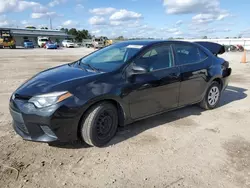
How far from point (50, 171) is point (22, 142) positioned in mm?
985

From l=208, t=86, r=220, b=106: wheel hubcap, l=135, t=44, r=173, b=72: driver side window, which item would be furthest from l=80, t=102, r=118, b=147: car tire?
l=208, t=86, r=220, b=106: wheel hubcap

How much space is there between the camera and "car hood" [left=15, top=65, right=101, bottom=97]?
3.05 meters

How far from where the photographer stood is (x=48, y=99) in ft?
9.64

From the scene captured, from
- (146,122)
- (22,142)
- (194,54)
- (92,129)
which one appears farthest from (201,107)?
(22,142)

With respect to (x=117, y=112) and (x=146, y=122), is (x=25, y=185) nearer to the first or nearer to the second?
(x=117, y=112)

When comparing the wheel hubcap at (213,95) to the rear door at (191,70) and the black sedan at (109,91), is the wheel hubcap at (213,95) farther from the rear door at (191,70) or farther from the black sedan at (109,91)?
the rear door at (191,70)

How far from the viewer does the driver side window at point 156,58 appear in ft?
12.6

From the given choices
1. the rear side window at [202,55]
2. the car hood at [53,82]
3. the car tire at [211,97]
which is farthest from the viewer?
the car tire at [211,97]

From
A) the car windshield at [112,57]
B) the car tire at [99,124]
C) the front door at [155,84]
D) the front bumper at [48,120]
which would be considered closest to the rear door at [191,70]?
the front door at [155,84]

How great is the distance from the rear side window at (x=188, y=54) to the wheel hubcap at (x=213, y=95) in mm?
789

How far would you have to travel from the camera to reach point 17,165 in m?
2.93

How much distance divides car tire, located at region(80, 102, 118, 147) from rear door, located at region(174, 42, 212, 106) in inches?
62.8

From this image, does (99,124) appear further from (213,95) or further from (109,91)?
(213,95)

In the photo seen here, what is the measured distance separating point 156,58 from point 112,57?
79 cm
